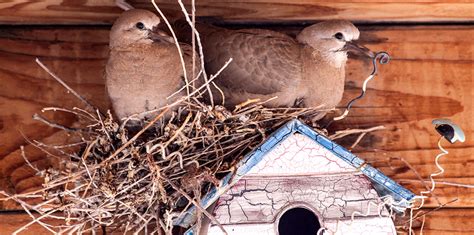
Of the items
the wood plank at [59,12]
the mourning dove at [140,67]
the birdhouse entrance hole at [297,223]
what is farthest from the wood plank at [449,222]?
the wood plank at [59,12]

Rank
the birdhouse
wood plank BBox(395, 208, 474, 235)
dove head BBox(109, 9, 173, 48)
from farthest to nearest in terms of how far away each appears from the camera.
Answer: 1. wood plank BBox(395, 208, 474, 235)
2. dove head BBox(109, 9, 173, 48)
3. the birdhouse

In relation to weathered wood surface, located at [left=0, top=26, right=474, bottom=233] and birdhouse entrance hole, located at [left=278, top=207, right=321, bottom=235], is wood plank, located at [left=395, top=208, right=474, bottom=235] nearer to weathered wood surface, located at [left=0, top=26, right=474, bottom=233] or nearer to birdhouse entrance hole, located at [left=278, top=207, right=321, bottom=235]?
weathered wood surface, located at [left=0, top=26, right=474, bottom=233]

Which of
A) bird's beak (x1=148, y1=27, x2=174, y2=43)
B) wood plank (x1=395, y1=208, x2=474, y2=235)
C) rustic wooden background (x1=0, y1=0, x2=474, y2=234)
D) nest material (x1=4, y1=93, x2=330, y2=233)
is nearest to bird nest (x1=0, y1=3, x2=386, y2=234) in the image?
nest material (x1=4, y1=93, x2=330, y2=233)

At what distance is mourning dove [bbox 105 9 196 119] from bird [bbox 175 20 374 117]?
9 centimetres

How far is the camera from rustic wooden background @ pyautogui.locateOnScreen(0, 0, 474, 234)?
1626mm

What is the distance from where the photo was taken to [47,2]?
64.0 inches

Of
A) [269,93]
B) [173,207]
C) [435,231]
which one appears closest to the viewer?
[173,207]

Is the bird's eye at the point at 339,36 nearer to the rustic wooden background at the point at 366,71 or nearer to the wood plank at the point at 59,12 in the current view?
the rustic wooden background at the point at 366,71

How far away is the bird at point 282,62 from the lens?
4.86ft

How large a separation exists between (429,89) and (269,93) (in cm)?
41

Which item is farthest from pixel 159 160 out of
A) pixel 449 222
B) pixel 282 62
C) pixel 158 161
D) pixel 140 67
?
pixel 449 222

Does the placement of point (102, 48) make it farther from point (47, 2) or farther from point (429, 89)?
point (429, 89)

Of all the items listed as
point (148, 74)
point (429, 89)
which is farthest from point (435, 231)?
point (148, 74)

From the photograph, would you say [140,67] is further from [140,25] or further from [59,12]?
[59,12]
